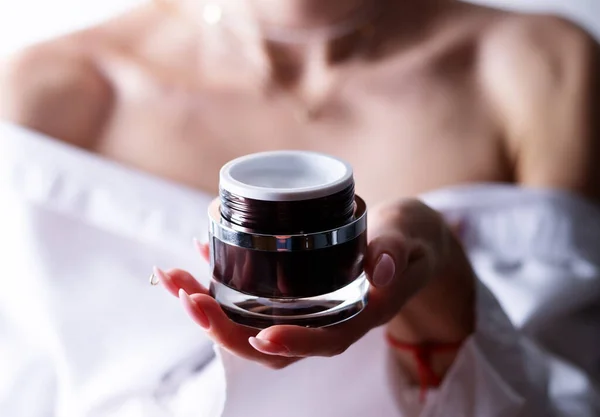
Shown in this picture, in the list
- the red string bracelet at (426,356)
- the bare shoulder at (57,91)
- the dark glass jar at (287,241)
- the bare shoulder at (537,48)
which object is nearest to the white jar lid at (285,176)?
the dark glass jar at (287,241)

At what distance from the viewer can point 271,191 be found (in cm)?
46

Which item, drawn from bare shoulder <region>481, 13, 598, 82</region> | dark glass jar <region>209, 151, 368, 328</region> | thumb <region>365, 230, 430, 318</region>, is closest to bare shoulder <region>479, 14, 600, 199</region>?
bare shoulder <region>481, 13, 598, 82</region>

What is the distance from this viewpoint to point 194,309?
1.62 ft

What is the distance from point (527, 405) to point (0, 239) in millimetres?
583

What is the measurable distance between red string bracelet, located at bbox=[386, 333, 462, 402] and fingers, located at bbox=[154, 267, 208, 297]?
1.02ft

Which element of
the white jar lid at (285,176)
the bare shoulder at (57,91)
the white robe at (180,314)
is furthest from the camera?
the bare shoulder at (57,91)

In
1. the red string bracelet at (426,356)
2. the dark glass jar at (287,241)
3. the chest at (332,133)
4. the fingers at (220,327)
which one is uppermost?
the dark glass jar at (287,241)

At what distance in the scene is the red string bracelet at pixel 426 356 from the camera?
773 millimetres

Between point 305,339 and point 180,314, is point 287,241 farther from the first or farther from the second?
point 180,314

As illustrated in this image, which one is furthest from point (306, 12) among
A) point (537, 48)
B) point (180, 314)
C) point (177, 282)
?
point (177, 282)

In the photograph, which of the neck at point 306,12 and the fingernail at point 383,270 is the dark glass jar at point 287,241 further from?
the neck at point 306,12

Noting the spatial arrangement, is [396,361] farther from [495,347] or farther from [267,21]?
[267,21]

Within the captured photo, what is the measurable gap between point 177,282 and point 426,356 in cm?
34

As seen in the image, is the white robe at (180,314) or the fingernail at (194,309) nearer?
the fingernail at (194,309)
